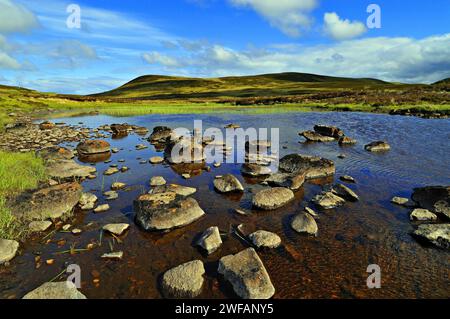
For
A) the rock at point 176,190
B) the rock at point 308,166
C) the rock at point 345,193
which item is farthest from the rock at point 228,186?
the rock at point 345,193

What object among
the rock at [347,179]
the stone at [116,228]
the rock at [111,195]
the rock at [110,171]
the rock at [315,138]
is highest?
the rock at [315,138]

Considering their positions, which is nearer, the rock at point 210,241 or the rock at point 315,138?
the rock at point 210,241

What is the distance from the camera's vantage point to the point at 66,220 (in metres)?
9.96

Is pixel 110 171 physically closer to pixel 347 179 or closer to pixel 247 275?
pixel 247 275

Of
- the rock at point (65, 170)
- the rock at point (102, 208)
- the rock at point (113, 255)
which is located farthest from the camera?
the rock at point (65, 170)

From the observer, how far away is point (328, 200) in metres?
11.4

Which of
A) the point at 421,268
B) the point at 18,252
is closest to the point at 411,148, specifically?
the point at 421,268

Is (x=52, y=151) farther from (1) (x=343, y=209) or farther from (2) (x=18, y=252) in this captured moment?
(1) (x=343, y=209)

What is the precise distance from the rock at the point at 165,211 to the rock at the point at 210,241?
1.25 meters

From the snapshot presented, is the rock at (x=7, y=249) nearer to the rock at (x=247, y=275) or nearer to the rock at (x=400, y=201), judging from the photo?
the rock at (x=247, y=275)

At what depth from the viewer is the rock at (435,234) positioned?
27.6 feet

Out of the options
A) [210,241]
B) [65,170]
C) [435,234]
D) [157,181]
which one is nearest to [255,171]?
[157,181]
